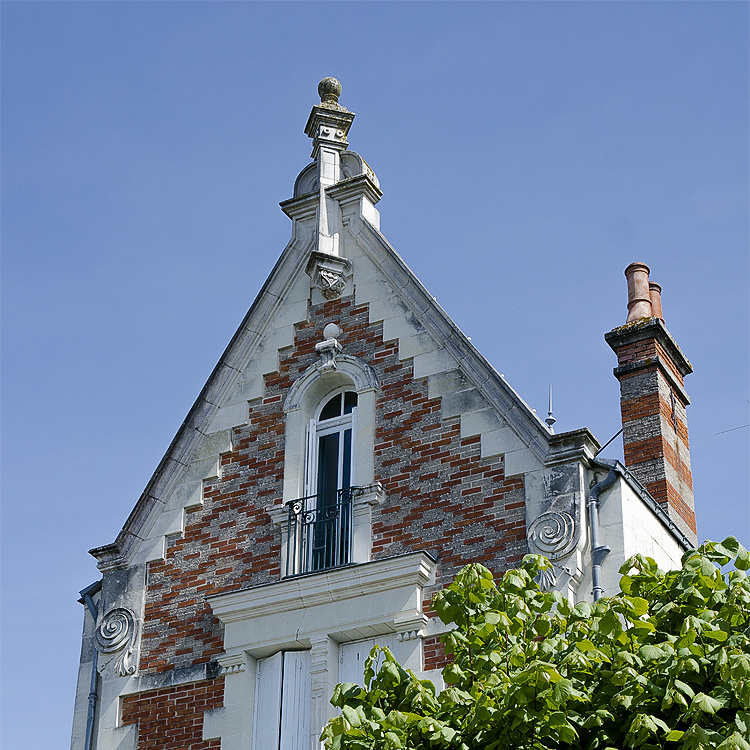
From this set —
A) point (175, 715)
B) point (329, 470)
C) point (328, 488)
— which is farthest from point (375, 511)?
point (175, 715)

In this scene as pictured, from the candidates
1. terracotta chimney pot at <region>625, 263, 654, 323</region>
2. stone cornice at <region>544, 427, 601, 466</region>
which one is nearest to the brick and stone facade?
stone cornice at <region>544, 427, 601, 466</region>

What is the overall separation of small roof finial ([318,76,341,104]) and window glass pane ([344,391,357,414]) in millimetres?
3956

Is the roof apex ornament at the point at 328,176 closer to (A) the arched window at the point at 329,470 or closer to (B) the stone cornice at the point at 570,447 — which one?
(A) the arched window at the point at 329,470

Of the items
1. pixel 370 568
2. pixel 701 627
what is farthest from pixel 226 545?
pixel 701 627

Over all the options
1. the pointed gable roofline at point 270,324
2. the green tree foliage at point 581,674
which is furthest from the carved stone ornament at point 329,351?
the green tree foliage at point 581,674

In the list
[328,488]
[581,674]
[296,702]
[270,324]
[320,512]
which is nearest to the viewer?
[581,674]

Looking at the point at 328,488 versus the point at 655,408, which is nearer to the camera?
the point at 328,488

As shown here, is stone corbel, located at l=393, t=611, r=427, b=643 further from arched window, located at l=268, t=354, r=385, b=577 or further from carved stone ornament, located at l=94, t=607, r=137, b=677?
carved stone ornament, located at l=94, t=607, r=137, b=677

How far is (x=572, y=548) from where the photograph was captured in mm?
13148

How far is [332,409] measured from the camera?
1555 centimetres

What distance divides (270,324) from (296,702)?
431cm

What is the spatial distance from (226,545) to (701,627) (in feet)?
21.4

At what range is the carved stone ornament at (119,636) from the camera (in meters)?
14.9

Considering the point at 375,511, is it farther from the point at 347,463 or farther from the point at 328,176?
the point at 328,176
